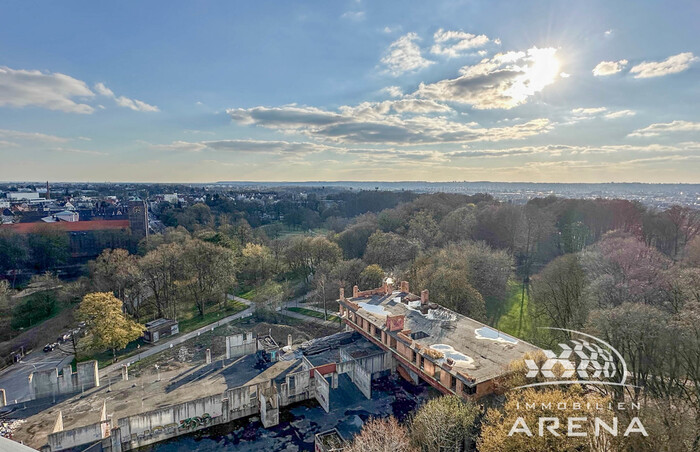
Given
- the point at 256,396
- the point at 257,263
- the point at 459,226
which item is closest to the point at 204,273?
the point at 257,263

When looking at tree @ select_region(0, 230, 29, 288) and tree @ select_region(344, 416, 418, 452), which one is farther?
tree @ select_region(0, 230, 29, 288)

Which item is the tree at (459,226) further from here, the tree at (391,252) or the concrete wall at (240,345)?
the concrete wall at (240,345)

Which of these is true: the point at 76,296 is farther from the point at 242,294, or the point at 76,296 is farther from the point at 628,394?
the point at 628,394

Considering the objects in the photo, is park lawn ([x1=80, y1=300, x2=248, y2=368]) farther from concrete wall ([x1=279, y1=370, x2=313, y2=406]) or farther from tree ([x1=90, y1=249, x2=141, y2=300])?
concrete wall ([x1=279, y1=370, x2=313, y2=406])

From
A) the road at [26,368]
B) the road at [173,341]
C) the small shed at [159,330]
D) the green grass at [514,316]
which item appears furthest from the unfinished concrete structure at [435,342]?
the road at [26,368]

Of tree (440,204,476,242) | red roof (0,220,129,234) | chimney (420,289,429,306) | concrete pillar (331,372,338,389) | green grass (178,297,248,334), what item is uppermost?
tree (440,204,476,242)

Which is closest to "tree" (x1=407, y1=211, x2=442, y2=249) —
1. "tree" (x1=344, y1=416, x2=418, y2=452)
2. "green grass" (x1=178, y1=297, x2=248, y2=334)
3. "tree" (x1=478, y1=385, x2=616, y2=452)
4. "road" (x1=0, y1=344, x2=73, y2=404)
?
"green grass" (x1=178, y1=297, x2=248, y2=334)
